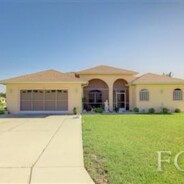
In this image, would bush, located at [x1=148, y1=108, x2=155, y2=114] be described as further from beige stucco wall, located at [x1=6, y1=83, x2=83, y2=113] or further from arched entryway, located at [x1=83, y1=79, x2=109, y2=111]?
beige stucco wall, located at [x1=6, y1=83, x2=83, y2=113]

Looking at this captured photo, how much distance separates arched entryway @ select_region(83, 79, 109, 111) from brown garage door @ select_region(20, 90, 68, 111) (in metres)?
5.33

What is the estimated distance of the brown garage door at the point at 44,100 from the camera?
29.9m

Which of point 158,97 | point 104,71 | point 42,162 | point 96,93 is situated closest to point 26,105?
point 96,93

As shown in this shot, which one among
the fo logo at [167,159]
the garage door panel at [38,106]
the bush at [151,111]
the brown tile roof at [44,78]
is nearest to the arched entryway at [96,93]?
the brown tile roof at [44,78]

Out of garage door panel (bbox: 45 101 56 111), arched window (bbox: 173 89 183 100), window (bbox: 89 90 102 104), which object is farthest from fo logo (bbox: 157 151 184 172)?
window (bbox: 89 90 102 104)

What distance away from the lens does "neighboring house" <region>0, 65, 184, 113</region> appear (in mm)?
29562

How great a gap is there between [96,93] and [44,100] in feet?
25.2

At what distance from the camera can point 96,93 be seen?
115 feet

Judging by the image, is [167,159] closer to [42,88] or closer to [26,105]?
[42,88]

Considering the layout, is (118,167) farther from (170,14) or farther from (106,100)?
(106,100)

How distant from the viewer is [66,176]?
260 inches

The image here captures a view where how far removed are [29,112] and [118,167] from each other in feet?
78.4

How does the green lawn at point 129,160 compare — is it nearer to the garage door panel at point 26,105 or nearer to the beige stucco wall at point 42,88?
the beige stucco wall at point 42,88

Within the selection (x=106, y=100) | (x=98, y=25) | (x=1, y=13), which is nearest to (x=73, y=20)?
(x=98, y=25)
